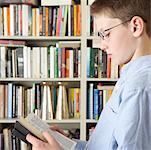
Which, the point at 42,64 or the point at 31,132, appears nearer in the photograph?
the point at 31,132

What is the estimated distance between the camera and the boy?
79cm

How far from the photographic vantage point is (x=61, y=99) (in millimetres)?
2463

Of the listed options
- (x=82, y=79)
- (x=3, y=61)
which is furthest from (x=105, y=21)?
(x=3, y=61)

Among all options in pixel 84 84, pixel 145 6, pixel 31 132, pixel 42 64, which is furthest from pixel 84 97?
→ pixel 145 6

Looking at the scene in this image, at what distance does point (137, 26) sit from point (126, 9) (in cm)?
7

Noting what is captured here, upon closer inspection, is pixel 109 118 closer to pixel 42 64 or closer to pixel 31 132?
pixel 31 132

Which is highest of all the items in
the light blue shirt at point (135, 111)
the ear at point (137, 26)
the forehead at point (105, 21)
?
the forehead at point (105, 21)

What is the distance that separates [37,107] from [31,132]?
1354mm

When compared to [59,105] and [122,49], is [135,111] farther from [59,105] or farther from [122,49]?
[59,105]

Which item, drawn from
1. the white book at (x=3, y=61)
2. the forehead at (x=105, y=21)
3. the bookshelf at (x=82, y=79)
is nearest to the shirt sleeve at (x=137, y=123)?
the forehead at (x=105, y=21)

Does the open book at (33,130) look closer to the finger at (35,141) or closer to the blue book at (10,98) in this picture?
the finger at (35,141)

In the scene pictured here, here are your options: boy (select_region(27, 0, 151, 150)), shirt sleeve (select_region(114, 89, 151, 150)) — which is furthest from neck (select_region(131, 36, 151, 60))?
shirt sleeve (select_region(114, 89, 151, 150))

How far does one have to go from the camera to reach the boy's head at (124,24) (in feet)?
3.00

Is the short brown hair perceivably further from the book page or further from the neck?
the book page
